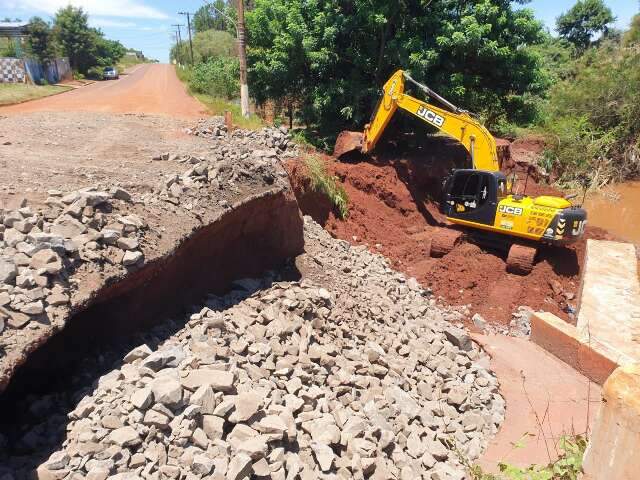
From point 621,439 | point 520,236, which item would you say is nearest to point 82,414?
point 621,439

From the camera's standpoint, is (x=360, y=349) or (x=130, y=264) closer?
(x=130, y=264)

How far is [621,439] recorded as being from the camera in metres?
2.92

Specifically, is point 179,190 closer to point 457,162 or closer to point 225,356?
point 225,356

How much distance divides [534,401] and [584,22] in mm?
39100

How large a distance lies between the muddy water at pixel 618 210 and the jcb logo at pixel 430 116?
5844 mm

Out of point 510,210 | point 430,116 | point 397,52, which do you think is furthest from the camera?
point 397,52

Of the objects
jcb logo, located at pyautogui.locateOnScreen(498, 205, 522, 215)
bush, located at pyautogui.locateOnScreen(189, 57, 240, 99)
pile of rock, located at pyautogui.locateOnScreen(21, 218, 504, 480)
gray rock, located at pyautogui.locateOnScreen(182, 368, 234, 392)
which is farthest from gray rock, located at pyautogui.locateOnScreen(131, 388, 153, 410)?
bush, located at pyautogui.locateOnScreen(189, 57, 240, 99)

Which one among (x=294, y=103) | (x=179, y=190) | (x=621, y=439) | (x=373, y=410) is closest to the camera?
(x=621, y=439)

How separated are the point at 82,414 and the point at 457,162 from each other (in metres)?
11.8

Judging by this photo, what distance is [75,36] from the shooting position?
4212 cm

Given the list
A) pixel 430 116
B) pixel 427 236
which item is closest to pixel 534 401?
pixel 427 236

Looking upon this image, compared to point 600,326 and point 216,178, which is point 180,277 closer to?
point 216,178

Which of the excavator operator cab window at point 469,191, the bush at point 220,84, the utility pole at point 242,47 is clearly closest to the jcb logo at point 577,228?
the excavator operator cab window at point 469,191

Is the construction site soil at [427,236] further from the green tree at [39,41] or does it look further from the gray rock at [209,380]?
the green tree at [39,41]
